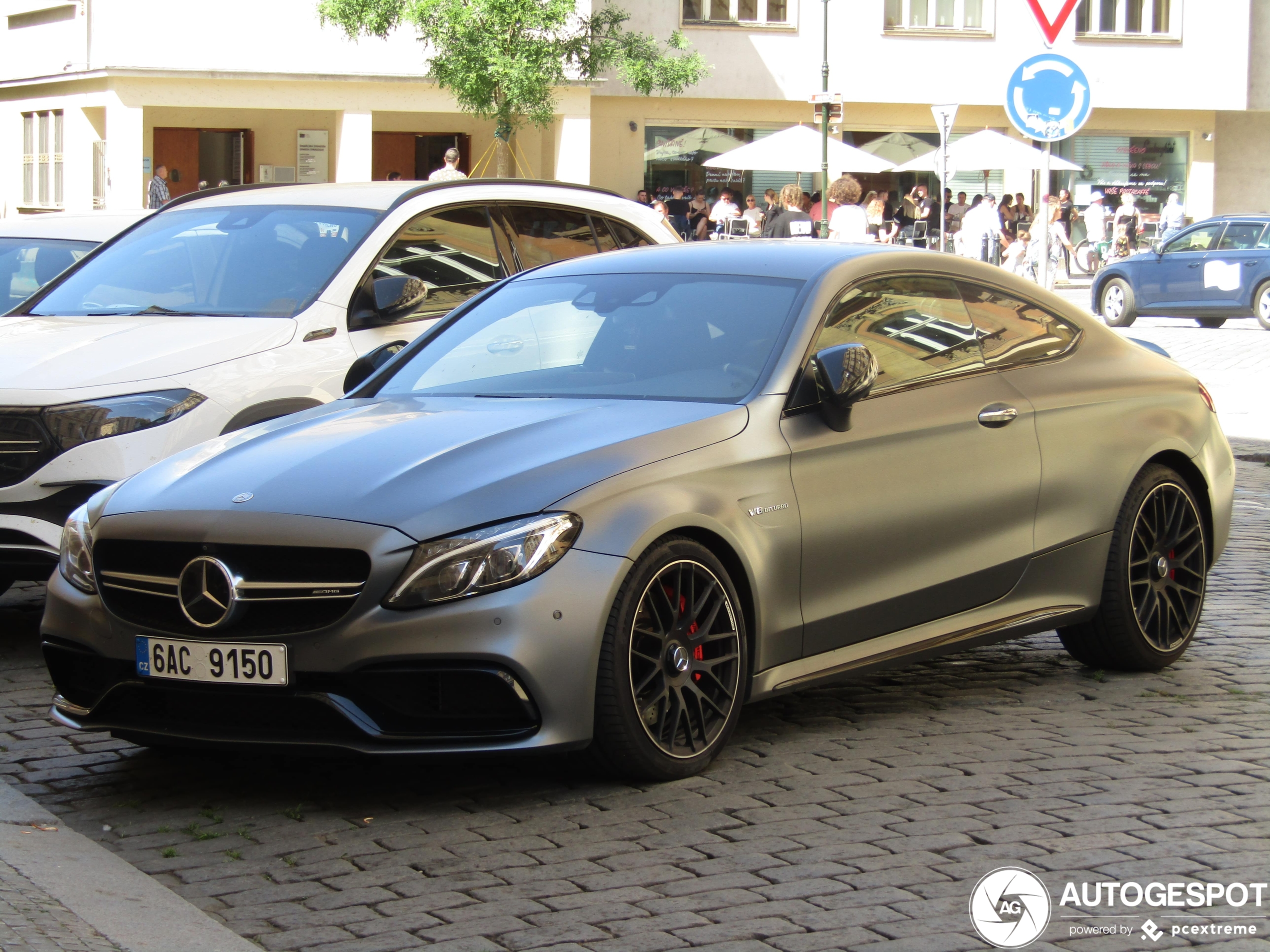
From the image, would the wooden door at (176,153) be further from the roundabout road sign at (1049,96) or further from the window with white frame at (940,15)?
the roundabout road sign at (1049,96)

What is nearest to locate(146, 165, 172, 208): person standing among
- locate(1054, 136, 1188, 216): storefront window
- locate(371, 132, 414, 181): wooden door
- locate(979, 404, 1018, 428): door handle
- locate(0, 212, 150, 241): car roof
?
locate(371, 132, 414, 181): wooden door

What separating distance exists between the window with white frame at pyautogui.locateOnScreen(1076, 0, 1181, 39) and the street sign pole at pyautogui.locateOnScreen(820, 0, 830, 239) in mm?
6796

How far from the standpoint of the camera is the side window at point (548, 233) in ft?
28.2

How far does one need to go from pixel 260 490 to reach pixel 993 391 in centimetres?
250

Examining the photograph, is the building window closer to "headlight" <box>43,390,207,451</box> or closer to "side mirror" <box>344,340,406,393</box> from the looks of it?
"headlight" <box>43,390,207,451</box>

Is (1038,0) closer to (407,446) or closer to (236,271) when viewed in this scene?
(236,271)

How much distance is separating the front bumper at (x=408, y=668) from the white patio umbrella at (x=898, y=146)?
40.5m

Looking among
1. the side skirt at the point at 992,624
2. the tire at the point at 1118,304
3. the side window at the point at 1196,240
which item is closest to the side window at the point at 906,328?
the side skirt at the point at 992,624

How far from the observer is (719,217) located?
37.2 meters

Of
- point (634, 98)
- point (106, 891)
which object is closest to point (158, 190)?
point (634, 98)

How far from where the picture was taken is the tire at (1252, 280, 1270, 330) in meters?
26.1

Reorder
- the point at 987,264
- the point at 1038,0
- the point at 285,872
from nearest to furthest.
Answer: the point at 285,872
the point at 987,264
the point at 1038,0

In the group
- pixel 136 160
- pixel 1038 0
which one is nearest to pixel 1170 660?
pixel 1038 0

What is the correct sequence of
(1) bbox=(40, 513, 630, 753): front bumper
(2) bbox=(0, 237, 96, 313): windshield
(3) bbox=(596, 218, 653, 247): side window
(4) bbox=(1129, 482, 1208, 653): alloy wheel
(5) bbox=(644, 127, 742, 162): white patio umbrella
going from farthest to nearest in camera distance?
(5) bbox=(644, 127, 742, 162): white patio umbrella < (2) bbox=(0, 237, 96, 313): windshield < (3) bbox=(596, 218, 653, 247): side window < (4) bbox=(1129, 482, 1208, 653): alloy wheel < (1) bbox=(40, 513, 630, 753): front bumper
